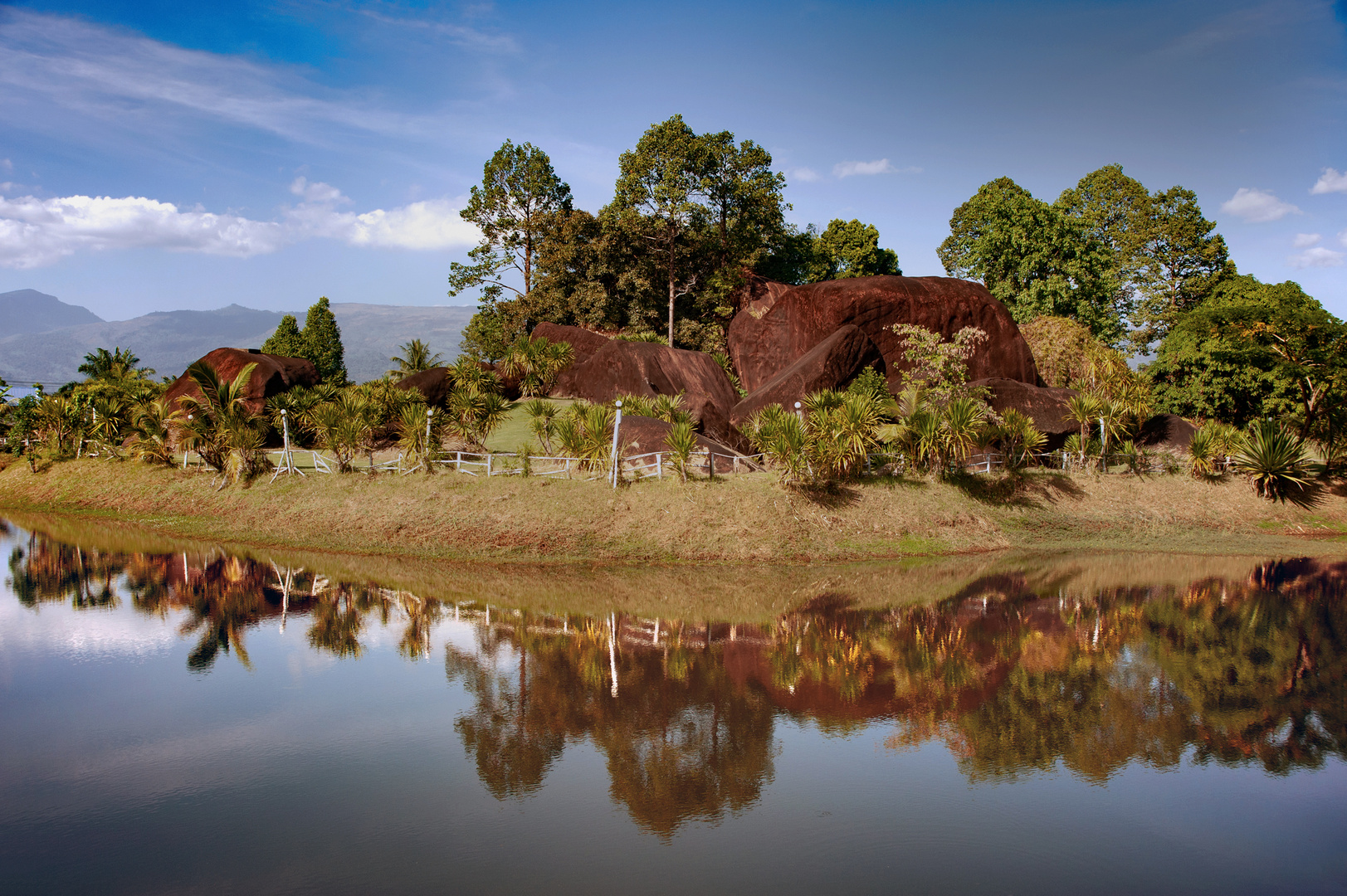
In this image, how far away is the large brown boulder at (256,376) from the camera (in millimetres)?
29031

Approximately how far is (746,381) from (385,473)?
16.4 meters

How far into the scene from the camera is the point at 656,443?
21.7 metres

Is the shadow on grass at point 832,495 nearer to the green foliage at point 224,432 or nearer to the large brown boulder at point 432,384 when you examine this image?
the green foliage at point 224,432

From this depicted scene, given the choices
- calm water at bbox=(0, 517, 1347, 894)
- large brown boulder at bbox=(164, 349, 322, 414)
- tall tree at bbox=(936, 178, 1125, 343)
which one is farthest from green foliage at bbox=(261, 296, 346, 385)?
tall tree at bbox=(936, 178, 1125, 343)

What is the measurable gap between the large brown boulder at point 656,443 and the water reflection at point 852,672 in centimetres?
749

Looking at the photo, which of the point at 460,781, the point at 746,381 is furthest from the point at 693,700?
the point at 746,381

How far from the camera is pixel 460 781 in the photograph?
23.3 feet

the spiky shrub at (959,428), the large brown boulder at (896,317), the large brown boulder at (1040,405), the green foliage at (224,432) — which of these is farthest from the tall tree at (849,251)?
the green foliage at (224,432)

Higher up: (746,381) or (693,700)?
(746,381)

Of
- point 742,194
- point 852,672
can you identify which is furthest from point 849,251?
point 852,672

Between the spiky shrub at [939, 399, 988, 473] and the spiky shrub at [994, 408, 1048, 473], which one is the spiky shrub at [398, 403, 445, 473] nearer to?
the spiky shrub at [939, 399, 988, 473]

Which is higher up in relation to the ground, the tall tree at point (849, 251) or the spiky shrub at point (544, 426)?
the tall tree at point (849, 251)

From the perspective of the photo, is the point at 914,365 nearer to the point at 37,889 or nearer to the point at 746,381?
the point at 746,381

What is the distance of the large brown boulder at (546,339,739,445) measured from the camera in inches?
1166
